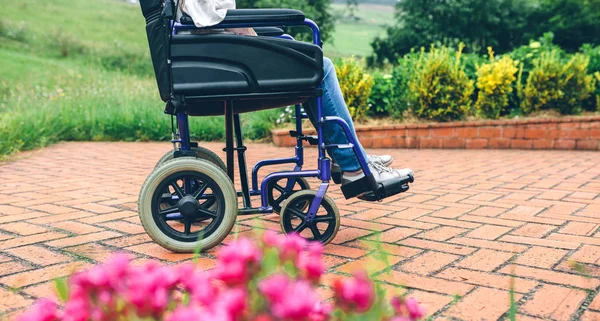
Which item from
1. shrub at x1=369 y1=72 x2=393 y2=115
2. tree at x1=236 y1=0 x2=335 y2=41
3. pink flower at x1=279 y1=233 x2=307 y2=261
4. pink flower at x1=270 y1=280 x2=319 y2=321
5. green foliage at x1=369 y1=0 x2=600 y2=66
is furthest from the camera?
green foliage at x1=369 y1=0 x2=600 y2=66

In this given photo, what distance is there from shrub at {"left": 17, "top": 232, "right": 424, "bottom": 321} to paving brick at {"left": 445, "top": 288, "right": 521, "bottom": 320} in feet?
2.91

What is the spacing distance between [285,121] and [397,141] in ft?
4.26

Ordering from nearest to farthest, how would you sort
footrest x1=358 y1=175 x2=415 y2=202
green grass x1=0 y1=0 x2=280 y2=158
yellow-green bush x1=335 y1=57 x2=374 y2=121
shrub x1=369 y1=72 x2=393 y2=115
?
footrest x1=358 y1=175 x2=415 y2=202, yellow-green bush x1=335 y1=57 x2=374 y2=121, green grass x1=0 y1=0 x2=280 y2=158, shrub x1=369 y1=72 x2=393 y2=115

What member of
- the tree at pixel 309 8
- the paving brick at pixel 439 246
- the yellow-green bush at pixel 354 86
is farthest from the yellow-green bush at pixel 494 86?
the tree at pixel 309 8

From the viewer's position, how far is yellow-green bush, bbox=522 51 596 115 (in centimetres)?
616

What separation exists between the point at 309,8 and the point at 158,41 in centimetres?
1684

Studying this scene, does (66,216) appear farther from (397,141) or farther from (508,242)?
(397,141)

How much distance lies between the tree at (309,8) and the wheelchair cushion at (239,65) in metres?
13.8

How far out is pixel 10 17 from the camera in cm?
2197

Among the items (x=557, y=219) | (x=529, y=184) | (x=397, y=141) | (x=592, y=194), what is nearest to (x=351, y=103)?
(x=397, y=141)

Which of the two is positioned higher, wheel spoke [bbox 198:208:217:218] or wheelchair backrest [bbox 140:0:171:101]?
wheelchair backrest [bbox 140:0:171:101]

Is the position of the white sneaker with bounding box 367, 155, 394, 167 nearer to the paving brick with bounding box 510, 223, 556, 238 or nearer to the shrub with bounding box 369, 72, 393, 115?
the paving brick with bounding box 510, 223, 556, 238

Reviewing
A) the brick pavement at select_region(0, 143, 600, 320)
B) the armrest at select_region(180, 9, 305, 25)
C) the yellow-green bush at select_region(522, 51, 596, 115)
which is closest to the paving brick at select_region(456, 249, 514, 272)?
the brick pavement at select_region(0, 143, 600, 320)

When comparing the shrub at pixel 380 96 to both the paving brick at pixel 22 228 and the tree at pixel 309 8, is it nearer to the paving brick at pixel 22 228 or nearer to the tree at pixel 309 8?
the paving brick at pixel 22 228
